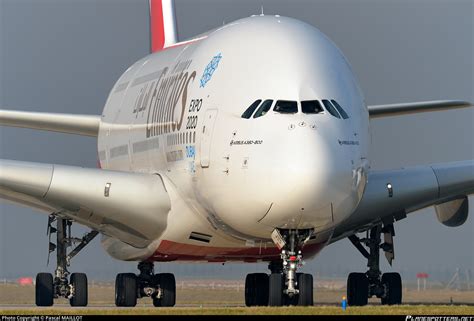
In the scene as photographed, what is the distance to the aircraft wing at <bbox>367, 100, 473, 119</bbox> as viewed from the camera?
43.2 meters

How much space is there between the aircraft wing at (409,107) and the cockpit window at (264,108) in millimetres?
9563

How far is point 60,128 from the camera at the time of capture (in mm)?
46125

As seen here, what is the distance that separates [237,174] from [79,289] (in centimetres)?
955

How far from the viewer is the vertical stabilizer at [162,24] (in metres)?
53.5

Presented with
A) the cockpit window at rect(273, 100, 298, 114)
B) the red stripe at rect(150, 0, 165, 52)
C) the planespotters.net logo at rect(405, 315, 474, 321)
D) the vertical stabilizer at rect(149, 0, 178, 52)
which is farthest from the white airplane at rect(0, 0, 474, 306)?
the red stripe at rect(150, 0, 165, 52)

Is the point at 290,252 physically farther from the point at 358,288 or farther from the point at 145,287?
the point at 145,287

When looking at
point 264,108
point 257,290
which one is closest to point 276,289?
point 264,108

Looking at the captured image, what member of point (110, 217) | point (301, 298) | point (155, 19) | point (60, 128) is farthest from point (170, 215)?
point (155, 19)

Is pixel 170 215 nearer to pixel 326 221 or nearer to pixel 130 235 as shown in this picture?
pixel 130 235

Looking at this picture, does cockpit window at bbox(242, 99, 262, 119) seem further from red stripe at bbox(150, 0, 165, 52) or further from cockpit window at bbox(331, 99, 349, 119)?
red stripe at bbox(150, 0, 165, 52)

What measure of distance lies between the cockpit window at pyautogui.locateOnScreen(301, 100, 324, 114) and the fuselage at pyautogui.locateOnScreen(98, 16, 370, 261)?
2cm

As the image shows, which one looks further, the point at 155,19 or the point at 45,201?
the point at 155,19

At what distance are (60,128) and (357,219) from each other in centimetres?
1052

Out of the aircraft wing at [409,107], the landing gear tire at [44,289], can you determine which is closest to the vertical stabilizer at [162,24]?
the aircraft wing at [409,107]
